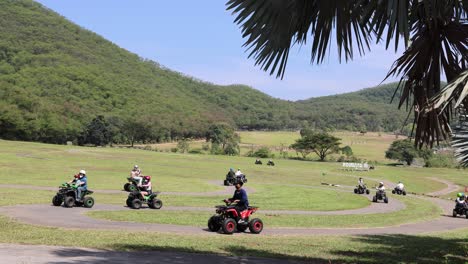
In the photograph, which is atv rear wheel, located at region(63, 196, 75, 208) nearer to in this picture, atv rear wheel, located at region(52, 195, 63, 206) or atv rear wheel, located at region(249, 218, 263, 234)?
atv rear wheel, located at region(52, 195, 63, 206)

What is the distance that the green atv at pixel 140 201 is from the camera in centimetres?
2055

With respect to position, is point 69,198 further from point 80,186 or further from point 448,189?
point 448,189

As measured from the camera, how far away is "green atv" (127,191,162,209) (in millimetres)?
20547

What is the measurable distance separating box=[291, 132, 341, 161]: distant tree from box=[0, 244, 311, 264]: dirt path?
303 feet

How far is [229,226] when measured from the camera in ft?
48.4

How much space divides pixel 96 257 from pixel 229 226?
5699mm

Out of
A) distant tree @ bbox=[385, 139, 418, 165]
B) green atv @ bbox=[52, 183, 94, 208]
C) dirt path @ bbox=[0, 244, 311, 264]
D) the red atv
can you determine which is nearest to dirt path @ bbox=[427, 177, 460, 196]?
distant tree @ bbox=[385, 139, 418, 165]

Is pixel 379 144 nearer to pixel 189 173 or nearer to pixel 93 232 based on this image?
pixel 189 173

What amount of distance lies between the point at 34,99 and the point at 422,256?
98.4 m

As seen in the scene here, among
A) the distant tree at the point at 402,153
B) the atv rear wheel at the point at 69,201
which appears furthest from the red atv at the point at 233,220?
the distant tree at the point at 402,153

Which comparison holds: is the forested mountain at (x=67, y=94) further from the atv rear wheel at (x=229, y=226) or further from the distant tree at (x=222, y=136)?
the atv rear wheel at (x=229, y=226)

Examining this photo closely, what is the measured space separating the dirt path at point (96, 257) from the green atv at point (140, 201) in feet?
32.8

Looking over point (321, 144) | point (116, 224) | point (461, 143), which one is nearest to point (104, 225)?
point (116, 224)

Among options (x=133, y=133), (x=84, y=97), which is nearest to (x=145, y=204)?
(x=133, y=133)
